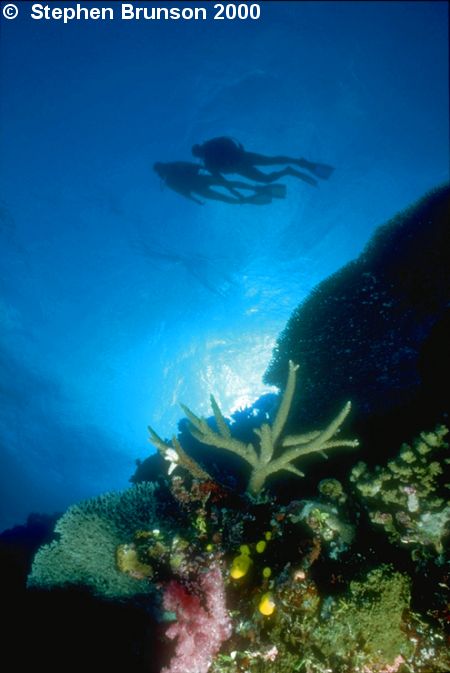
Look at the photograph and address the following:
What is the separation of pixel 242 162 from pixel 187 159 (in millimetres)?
1941

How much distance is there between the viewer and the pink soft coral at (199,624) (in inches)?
140

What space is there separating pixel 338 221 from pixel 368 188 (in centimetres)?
130

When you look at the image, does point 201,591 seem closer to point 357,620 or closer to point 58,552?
point 357,620

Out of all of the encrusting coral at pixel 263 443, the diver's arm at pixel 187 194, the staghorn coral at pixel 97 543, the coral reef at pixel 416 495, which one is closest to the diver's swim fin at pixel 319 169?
the diver's arm at pixel 187 194

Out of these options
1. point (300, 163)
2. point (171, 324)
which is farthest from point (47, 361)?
point (300, 163)

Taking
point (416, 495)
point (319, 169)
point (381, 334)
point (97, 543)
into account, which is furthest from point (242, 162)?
point (97, 543)

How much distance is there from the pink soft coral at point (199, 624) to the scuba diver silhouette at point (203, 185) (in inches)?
395

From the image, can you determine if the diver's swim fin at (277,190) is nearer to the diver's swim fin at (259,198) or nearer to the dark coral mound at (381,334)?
the diver's swim fin at (259,198)

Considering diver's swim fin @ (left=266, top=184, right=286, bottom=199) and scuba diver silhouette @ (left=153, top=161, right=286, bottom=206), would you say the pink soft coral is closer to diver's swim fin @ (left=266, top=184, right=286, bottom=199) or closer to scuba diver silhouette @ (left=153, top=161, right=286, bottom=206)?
scuba diver silhouette @ (left=153, top=161, right=286, bottom=206)

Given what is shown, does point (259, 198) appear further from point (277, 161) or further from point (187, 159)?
point (187, 159)

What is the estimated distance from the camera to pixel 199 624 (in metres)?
3.63

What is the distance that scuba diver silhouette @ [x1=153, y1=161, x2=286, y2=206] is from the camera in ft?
36.1

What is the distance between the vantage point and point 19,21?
935 centimetres

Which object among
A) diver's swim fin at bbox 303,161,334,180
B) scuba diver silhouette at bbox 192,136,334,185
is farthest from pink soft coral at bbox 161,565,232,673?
diver's swim fin at bbox 303,161,334,180
